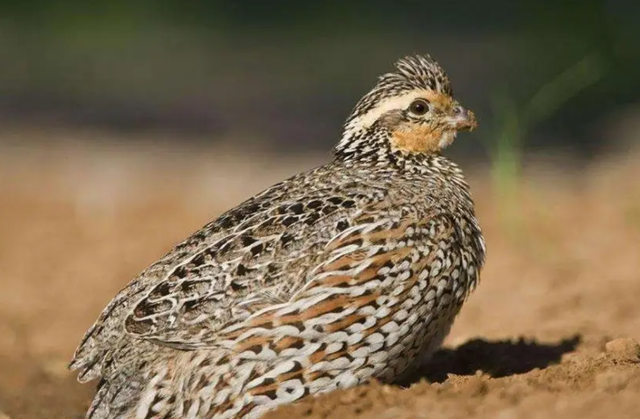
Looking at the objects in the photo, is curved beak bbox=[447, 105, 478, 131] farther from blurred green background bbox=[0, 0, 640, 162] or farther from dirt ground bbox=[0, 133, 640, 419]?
blurred green background bbox=[0, 0, 640, 162]

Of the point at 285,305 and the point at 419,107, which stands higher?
the point at 419,107

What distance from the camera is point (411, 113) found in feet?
26.6

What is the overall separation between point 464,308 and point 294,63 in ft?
49.6

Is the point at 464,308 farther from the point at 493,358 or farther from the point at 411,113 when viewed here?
the point at 411,113

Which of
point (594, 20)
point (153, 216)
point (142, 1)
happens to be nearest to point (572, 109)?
point (594, 20)

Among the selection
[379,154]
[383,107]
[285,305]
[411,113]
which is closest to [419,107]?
[411,113]

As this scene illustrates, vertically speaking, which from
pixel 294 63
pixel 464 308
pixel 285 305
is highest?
pixel 294 63

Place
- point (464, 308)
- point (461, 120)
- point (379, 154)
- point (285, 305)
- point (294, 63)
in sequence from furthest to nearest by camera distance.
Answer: point (294, 63) < point (464, 308) < point (461, 120) < point (379, 154) < point (285, 305)

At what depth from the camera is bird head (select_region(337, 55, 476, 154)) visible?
809 centimetres

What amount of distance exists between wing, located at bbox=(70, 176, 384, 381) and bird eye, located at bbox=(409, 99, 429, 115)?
80 cm

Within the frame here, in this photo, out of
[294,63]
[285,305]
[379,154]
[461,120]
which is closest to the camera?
[285,305]

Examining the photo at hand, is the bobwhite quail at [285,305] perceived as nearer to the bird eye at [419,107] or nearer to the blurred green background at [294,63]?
the bird eye at [419,107]

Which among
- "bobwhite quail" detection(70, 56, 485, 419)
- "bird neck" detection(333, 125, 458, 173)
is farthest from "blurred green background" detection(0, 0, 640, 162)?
"bobwhite quail" detection(70, 56, 485, 419)

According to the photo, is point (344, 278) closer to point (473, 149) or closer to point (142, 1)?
point (473, 149)
